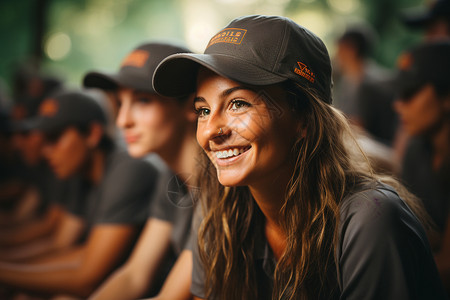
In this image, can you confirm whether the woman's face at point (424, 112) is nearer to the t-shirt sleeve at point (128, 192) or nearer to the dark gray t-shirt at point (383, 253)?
the dark gray t-shirt at point (383, 253)

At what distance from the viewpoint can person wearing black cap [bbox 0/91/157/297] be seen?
7.52 feet

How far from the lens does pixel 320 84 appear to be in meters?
1.23

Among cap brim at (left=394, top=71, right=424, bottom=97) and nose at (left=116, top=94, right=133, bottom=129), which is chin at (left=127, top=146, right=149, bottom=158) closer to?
nose at (left=116, top=94, right=133, bottom=129)

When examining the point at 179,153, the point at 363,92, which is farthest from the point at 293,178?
the point at 363,92

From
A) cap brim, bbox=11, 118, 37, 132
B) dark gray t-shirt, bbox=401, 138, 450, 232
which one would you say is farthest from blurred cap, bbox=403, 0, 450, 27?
cap brim, bbox=11, 118, 37, 132

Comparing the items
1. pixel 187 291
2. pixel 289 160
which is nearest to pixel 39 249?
pixel 187 291

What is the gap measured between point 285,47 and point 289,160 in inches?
14.2

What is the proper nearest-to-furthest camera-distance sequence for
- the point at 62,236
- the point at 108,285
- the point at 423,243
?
the point at 423,243
the point at 108,285
the point at 62,236

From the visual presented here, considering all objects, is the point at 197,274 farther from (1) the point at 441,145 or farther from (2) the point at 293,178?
(1) the point at 441,145

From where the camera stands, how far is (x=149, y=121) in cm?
205

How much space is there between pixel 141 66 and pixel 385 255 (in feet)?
4.89

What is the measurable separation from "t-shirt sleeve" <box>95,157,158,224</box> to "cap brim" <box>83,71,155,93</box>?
50 cm

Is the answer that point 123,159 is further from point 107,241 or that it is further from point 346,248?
point 346,248

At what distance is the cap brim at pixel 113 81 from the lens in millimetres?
2006
